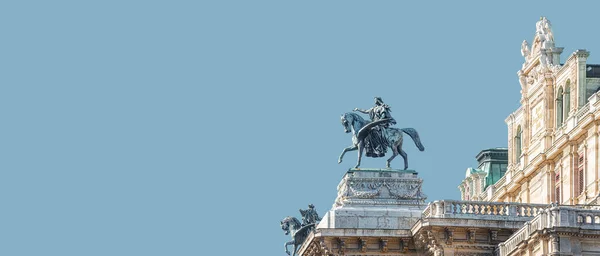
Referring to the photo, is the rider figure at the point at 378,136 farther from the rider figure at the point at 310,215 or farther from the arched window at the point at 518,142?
the arched window at the point at 518,142

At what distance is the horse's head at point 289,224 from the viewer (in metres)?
126

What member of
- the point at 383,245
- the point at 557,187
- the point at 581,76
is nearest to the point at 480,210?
the point at 383,245

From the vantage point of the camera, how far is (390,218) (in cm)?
11419

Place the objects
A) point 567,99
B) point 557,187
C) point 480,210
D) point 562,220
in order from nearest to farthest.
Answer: point 562,220
point 480,210
point 567,99
point 557,187

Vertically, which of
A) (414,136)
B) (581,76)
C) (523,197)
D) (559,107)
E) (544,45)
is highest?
(544,45)

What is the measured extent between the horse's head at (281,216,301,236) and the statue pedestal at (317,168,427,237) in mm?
9103

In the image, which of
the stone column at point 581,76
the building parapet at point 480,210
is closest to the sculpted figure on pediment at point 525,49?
the stone column at point 581,76

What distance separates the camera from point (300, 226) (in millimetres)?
125438

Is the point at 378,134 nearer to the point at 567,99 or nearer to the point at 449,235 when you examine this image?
the point at 449,235

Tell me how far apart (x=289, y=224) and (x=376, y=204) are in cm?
1139

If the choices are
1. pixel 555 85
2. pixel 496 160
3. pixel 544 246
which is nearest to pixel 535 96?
pixel 555 85

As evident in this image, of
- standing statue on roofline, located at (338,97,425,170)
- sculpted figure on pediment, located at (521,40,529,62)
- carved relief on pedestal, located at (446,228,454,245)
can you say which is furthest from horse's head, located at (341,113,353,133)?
sculpted figure on pediment, located at (521,40,529,62)

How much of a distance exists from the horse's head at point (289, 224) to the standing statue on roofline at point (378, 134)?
349 inches

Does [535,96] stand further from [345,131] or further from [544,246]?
[544,246]
